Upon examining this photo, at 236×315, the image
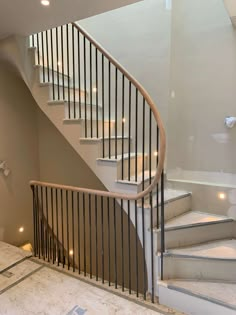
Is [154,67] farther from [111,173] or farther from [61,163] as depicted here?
[61,163]

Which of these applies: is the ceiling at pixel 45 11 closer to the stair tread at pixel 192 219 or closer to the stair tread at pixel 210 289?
the stair tread at pixel 192 219

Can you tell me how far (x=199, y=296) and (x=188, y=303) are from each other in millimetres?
134

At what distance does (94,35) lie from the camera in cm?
430

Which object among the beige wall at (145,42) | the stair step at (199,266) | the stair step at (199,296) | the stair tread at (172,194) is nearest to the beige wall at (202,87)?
the beige wall at (145,42)

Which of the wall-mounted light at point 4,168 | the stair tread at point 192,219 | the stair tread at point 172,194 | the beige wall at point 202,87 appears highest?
the beige wall at point 202,87

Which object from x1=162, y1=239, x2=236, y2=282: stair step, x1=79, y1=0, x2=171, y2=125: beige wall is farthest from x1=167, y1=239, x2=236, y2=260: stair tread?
x1=79, y1=0, x2=171, y2=125: beige wall

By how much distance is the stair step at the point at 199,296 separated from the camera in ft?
7.21

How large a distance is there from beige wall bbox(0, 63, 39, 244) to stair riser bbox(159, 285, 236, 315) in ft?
10.3

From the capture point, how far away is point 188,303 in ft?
7.63

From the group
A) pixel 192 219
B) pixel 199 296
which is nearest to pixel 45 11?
pixel 192 219

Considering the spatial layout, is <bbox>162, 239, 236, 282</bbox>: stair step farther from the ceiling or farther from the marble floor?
the ceiling

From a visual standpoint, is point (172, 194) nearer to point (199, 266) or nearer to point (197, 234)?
point (197, 234)

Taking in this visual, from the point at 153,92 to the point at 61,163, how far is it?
Result: 222 centimetres

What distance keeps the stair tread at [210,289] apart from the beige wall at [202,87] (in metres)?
1.50
